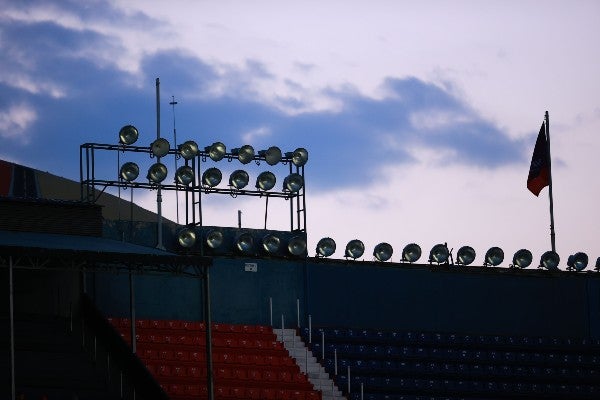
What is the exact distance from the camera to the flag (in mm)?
53969

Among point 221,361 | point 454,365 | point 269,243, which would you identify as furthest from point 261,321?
point 454,365

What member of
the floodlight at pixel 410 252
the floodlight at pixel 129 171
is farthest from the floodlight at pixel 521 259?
the floodlight at pixel 129 171

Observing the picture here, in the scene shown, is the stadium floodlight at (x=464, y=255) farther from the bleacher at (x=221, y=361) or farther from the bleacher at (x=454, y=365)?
the bleacher at (x=221, y=361)

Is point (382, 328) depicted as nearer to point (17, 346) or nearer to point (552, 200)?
point (552, 200)

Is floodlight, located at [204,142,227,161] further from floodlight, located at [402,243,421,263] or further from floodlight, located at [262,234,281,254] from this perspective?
floodlight, located at [402,243,421,263]

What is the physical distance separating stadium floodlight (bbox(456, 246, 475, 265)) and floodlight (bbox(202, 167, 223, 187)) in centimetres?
884

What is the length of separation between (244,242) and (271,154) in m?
3.62

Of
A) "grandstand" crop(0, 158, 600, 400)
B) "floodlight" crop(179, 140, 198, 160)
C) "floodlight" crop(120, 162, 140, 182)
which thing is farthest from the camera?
"floodlight" crop(179, 140, 198, 160)

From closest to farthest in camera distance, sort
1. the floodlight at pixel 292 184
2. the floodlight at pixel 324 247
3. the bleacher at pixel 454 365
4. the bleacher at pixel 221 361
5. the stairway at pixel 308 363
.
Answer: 1. the bleacher at pixel 221 361
2. the stairway at pixel 308 363
3. the bleacher at pixel 454 365
4. the floodlight at pixel 324 247
5. the floodlight at pixel 292 184

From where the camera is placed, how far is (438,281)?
50.2 meters

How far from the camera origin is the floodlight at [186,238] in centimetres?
4538

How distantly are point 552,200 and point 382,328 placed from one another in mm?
8947

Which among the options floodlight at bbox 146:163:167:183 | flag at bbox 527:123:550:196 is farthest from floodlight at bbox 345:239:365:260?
flag at bbox 527:123:550:196

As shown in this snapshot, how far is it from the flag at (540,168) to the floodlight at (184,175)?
1348 centimetres
